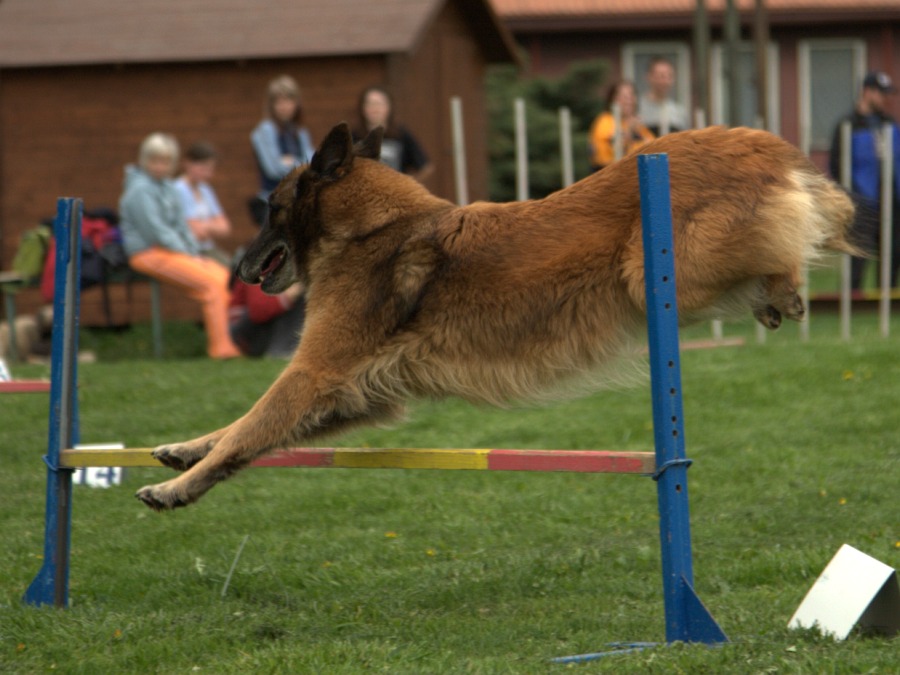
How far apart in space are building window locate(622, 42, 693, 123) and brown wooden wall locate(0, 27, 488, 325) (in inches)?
453

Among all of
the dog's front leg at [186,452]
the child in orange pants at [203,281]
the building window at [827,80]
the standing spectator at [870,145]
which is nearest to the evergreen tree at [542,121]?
the building window at [827,80]

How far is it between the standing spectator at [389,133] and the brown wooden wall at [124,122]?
2159 mm

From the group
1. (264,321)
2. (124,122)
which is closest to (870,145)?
(264,321)

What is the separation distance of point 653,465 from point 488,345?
75 cm

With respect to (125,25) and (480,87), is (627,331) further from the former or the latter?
(480,87)

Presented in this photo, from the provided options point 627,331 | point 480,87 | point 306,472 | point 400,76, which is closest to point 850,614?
point 627,331

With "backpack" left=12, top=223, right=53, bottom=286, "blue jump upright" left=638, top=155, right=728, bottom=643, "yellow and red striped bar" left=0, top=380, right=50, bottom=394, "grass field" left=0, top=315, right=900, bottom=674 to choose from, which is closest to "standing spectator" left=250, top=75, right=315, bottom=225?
"backpack" left=12, top=223, right=53, bottom=286

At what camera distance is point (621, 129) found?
1003 centimetres

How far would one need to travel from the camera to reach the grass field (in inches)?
165

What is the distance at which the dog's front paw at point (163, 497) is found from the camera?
4.39 metres

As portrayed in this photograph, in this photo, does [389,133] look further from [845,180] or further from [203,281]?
[845,180]

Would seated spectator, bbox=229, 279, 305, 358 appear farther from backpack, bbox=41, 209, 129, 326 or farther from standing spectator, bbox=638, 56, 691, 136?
standing spectator, bbox=638, 56, 691, 136

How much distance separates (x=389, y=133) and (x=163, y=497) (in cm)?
608

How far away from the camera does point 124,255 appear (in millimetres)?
10492
